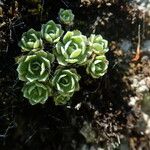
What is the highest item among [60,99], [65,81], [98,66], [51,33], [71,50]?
[51,33]

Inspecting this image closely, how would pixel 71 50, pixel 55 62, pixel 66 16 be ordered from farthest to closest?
1. pixel 66 16
2. pixel 55 62
3. pixel 71 50

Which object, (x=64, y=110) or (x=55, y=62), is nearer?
(x=55, y=62)

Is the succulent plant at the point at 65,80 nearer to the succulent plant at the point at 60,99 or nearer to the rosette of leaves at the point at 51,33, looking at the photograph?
the succulent plant at the point at 60,99

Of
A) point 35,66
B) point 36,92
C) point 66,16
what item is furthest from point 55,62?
point 66,16

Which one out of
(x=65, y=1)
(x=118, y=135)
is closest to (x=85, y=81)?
(x=118, y=135)

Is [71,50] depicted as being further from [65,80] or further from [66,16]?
[66,16]

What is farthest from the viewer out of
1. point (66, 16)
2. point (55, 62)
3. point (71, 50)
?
point (66, 16)
